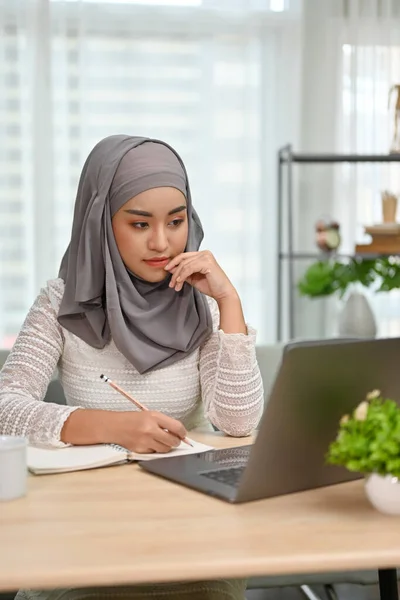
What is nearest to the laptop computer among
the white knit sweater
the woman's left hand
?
the white knit sweater

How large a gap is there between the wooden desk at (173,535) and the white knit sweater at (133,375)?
0.43 metres

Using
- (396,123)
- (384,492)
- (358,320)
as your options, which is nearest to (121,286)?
(384,492)

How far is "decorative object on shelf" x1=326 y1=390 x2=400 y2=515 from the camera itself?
104cm

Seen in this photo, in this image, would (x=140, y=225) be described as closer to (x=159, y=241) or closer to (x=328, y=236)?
(x=159, y=241)

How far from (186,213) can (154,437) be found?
0.54 m

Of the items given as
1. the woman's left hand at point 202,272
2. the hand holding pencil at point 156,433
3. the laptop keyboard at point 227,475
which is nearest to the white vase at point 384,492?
the laptop keyboard at point 227,475

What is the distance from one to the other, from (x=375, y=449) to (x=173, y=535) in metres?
0.25

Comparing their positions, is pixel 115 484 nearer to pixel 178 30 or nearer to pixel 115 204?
pixel 115 204

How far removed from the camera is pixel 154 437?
4.66 feet

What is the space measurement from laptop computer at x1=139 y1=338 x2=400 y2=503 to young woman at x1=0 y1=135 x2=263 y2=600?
0.48m

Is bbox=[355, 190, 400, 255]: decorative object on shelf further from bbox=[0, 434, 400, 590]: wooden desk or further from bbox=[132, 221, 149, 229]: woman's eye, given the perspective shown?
bbox=[0, 434, 400, 590]: wooden desk

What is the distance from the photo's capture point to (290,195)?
393 centimetres

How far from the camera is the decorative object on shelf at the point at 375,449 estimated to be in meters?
1.04

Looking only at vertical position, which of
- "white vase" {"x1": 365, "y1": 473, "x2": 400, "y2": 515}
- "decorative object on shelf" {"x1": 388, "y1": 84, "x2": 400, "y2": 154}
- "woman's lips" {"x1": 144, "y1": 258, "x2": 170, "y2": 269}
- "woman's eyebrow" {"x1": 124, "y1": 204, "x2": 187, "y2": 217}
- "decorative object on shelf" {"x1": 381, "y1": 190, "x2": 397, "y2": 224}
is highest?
"decorative object on shelf" {"x1": 388, "y1": 84, "x2": 400, "y2": 154}
